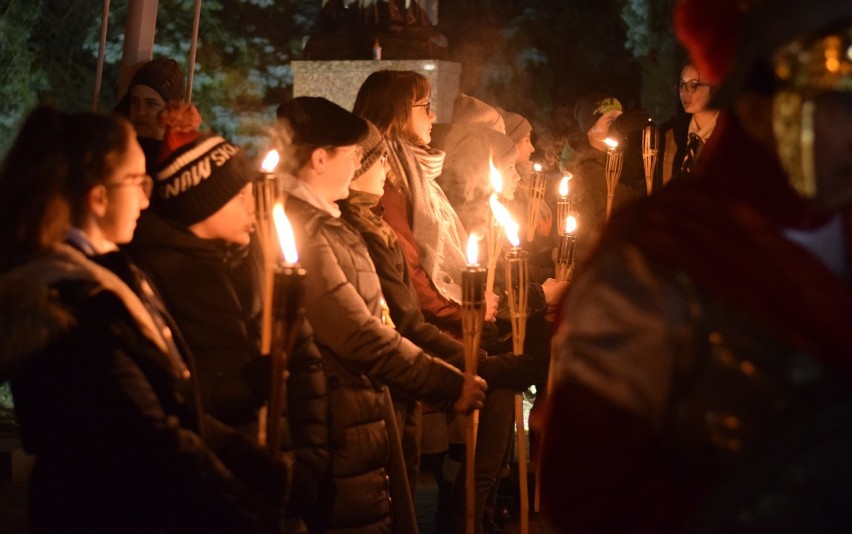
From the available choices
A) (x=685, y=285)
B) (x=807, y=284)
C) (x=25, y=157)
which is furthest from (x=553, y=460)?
(x=25, y=157)

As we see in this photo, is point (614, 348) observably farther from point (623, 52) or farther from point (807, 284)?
point (623, 52)

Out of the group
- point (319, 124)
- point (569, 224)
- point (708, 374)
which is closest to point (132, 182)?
point (319, 124)

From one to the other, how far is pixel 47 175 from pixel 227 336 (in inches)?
37.7

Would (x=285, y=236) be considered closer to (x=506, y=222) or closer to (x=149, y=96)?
(x=506, y=222)

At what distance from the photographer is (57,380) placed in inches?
112

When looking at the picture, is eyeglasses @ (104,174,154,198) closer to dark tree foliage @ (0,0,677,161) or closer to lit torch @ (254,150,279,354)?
lit torch @ (254,150,279,354)

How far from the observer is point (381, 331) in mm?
4434

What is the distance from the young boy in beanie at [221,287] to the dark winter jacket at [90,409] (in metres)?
0.63

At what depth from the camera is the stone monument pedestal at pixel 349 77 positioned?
1009 cm

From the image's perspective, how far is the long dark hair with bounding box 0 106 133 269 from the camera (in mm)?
Answer: 2986

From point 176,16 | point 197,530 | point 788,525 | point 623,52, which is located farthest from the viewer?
point 623,52

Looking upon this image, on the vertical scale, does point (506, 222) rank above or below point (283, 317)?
above

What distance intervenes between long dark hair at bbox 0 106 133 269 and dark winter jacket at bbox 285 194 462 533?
1.29 meters

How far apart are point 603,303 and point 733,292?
0.22 m
